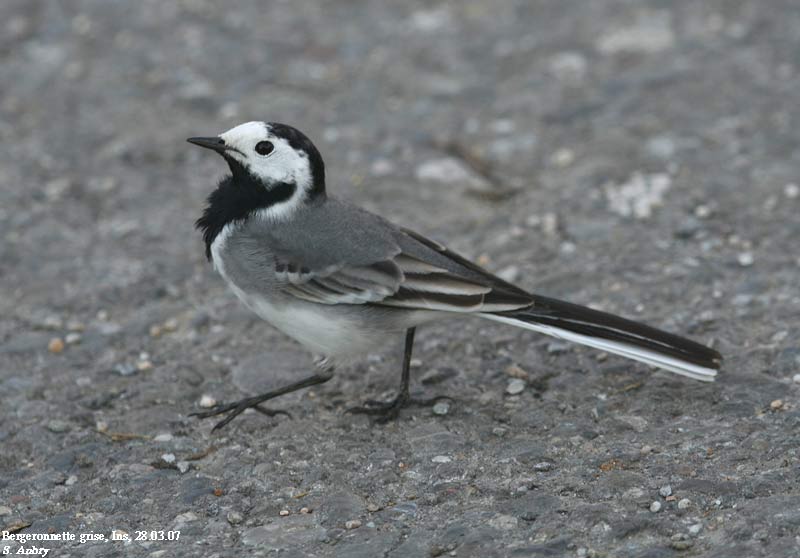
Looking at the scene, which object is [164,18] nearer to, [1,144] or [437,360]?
[1,144]

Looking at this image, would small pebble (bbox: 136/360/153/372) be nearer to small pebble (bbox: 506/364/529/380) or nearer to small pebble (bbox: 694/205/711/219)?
small pebble (bbox: 506/364/529/380)

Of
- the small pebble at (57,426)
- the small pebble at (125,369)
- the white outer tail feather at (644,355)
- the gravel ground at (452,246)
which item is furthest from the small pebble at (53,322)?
the white outer tail feather at (644,355)

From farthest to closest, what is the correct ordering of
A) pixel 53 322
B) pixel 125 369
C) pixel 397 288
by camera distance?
pixel 53 322
pixel 125 369
pixel 397 288

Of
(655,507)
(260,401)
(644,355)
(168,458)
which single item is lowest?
(168,458)

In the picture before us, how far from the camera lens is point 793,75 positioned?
8016 mm

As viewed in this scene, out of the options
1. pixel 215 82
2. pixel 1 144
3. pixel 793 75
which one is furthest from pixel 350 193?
pixel 793 75

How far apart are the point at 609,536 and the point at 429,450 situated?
42.4 inches

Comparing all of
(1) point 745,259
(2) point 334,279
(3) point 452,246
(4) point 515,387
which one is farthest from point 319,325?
(1) point 745,259

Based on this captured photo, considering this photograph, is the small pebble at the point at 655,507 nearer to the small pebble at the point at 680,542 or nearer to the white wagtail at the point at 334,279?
the small pebble at the point at 680,542

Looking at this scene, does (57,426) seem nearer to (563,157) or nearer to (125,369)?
(125,369)

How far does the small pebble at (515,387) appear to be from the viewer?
215 inches

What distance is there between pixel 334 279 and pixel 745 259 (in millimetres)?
2557

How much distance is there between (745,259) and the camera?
6246mm

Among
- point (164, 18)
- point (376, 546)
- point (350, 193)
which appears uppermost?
Result: point (164, 18)
